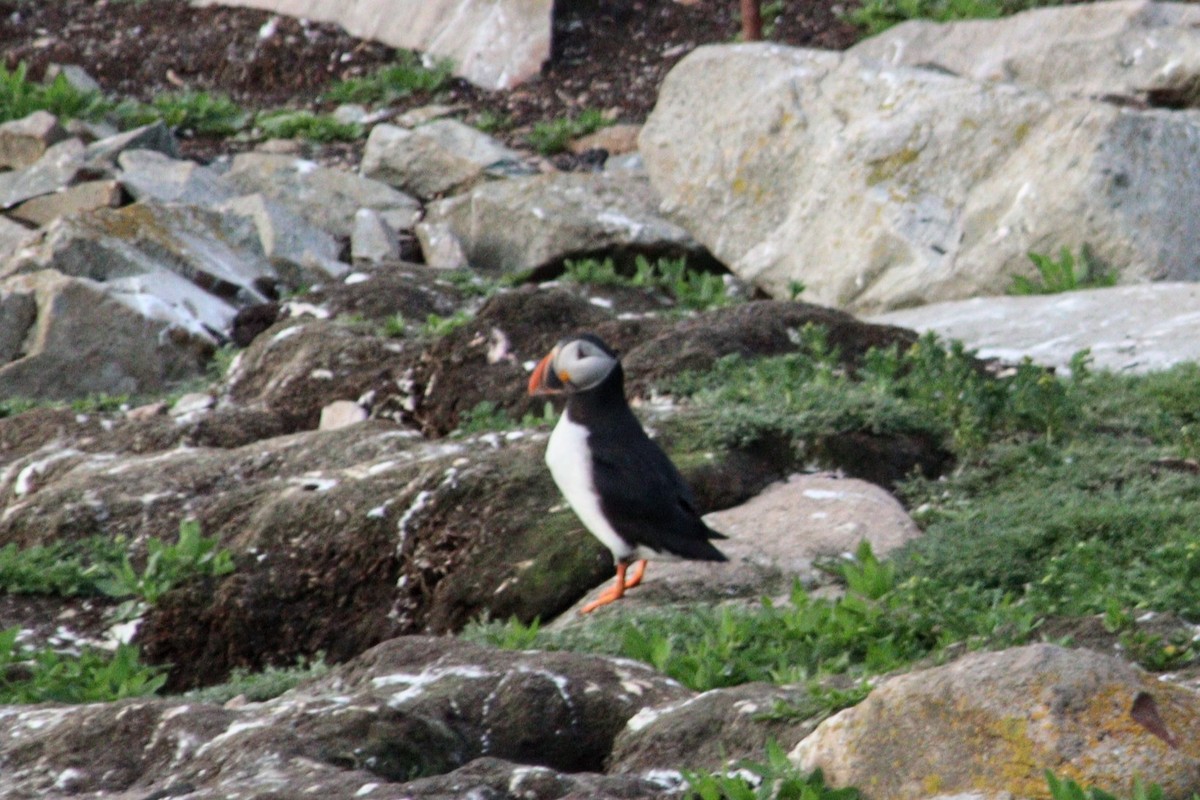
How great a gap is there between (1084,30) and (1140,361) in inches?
214

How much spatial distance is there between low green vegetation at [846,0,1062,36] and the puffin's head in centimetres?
893

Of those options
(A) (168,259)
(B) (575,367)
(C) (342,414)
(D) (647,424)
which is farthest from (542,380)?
(A) (168,259)

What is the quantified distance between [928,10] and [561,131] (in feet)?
11.1

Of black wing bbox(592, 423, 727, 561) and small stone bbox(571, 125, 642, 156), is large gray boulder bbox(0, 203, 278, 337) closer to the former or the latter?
small stone bbox(571, 125, 642, 156)

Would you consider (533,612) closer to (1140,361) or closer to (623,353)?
(623,353)

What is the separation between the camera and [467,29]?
50.1ft

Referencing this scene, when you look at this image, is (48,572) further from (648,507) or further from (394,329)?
(394,329)

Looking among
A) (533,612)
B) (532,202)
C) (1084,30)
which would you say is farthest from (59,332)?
(1084,30)

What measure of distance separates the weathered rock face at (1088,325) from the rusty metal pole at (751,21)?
16.2ft

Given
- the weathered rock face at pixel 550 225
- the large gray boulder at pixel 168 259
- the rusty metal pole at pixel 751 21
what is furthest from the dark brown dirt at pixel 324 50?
the large gray boulder at pixel 168 259

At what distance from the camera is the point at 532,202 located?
11367mm

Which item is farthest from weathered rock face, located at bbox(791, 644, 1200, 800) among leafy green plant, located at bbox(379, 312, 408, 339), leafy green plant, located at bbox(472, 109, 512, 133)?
leafy green plant, located at bbox(472, 109, 512, 133)

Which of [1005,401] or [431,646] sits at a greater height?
[431,646]

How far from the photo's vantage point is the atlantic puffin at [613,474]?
17.7 ft
